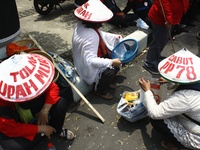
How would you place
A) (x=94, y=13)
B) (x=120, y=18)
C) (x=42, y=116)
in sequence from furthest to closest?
(x=120, y=18) < (x=94, y=13) < (x=42, y=116)

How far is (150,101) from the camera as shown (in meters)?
2.58

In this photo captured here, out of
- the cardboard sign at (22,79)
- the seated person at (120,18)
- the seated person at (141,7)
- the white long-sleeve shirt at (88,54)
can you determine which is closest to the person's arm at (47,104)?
the cardboard sign at (22,79)

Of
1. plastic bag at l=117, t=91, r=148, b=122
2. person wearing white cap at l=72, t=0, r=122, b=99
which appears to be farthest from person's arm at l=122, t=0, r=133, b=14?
plastic bag at l=117, t=91, r=148, b=122

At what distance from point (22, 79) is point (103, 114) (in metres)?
1.60

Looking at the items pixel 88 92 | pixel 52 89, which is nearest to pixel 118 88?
pixel 88 92

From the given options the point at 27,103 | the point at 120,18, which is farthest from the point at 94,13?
the point at 120,18

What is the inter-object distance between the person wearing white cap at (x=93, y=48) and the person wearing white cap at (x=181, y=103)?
874 millimetres

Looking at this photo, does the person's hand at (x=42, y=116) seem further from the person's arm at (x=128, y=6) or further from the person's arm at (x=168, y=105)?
the person's arm at (x=128, y=6)

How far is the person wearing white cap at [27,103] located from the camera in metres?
2.01

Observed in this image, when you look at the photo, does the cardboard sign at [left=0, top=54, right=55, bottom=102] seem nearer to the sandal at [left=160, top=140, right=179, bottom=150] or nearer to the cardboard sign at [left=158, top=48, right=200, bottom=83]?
the cardboard sign at [left=158, top=48, right=200, bottom=83]

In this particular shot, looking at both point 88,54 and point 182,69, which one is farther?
point 88,54

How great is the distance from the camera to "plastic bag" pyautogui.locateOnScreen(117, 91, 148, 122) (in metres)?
2.97

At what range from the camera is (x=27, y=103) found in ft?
7.79

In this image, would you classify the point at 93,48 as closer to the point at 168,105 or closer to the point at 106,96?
the point at 106,96
